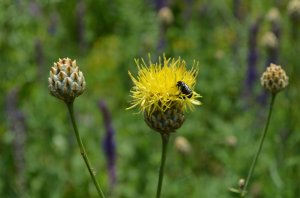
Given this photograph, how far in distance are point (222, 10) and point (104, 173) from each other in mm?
3036

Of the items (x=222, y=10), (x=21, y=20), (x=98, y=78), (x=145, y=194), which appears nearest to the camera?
(x=145, y=194)

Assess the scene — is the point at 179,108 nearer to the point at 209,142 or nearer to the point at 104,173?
the point at 104,173

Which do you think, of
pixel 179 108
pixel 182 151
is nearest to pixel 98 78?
pixel 182 151

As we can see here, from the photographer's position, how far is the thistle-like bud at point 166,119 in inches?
86.9

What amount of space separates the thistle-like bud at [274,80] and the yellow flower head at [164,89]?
461 mm

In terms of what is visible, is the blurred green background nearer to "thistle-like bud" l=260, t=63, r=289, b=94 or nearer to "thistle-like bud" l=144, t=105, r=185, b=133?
"thistle-like bud" l=260, t=63, r=289, b=94

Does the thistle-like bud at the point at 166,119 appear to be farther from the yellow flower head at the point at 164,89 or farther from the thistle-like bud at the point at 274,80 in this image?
the thistle-like bud at the point at 274,80

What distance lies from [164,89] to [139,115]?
2.77 meters

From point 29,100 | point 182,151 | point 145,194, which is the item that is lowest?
point 145,194

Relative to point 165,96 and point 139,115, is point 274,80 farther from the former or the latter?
point 139,115

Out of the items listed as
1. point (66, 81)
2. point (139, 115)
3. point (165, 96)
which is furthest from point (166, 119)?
point (139, 115)

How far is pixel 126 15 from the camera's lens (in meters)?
7.02

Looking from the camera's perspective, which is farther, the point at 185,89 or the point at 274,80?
the point at 274,80

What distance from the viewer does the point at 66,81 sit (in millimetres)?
2164
